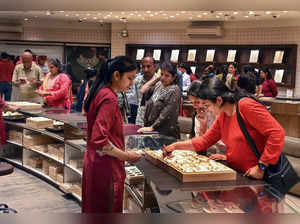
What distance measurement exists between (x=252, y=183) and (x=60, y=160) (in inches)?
147

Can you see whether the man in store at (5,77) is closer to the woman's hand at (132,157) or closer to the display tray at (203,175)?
the woman's hand at (132,157)

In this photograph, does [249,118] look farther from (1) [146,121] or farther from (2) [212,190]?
(1) [146,121]

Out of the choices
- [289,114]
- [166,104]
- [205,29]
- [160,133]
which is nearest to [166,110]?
[166,104]

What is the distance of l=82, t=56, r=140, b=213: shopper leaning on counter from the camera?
2.52 meters

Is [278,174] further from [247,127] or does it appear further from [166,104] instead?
[166,104]

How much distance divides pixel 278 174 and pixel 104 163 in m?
1.04

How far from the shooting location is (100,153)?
8.30ft

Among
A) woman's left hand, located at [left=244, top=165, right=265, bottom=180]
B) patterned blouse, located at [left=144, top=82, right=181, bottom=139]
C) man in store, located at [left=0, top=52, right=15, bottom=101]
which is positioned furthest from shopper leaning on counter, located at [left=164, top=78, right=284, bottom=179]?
man in store, located at [left=0, top=52, right=15, bottom=101]

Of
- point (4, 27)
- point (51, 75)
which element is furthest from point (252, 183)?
point (4, 27)

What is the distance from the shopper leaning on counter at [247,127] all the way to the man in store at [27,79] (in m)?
5.48

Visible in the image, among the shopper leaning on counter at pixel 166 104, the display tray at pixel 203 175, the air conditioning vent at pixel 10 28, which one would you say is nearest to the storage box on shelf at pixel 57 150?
the shopper leaning on counter at pixel 166 104

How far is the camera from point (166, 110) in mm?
4297

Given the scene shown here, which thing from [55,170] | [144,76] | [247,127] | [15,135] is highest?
[144,76]

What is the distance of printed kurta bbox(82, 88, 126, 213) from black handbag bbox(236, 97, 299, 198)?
0.77 metres
